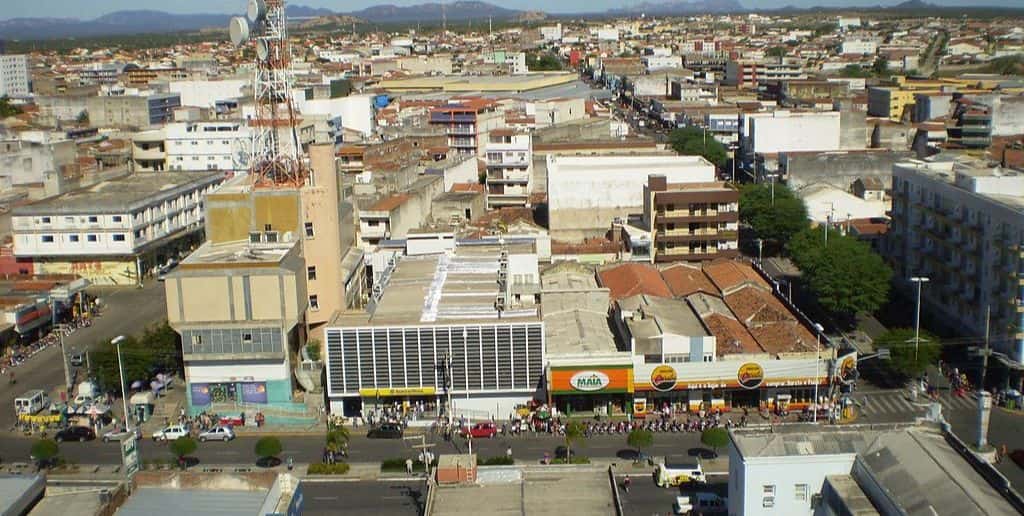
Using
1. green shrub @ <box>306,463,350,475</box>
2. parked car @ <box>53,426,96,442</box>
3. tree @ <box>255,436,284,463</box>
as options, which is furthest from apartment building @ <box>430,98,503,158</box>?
green shrub @ <box>306,463,350,475</box>

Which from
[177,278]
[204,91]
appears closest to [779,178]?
[177,278]

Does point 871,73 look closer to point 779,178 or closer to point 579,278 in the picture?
point 779,178

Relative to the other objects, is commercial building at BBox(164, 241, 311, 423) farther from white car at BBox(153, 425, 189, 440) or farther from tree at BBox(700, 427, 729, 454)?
tree at BBox(700, 427, 729, 454)

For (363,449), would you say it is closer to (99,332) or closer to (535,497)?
(535,497)

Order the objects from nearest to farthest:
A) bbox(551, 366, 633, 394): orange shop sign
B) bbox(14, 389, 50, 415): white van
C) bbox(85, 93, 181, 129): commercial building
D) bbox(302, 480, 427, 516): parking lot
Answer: bbox(302, 480, 427, 516): parking lot, bbox(551, 366, 633, 394): orange shop sign, bbox(14, 389, 50, 415): white van, bbox(85, 93, 181, 129): commercial building

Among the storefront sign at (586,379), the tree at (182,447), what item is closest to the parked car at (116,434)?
the tree at (182,447)

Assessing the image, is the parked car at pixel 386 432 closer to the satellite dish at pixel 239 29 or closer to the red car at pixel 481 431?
the red car at pixel 481 431

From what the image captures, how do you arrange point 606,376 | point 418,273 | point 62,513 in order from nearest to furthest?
point 62,513
point 606,376
point 418,273
